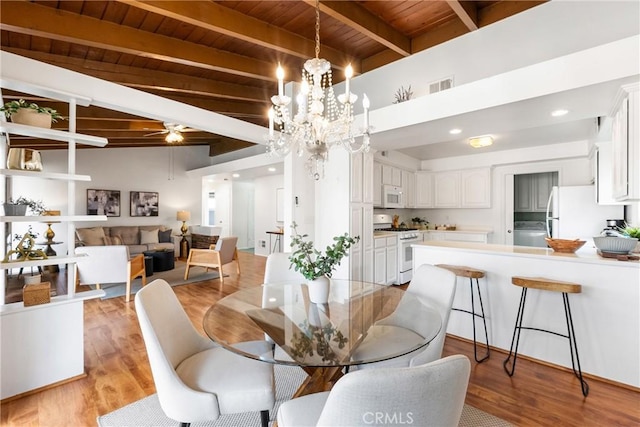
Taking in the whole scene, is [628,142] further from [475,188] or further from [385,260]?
[475,188]

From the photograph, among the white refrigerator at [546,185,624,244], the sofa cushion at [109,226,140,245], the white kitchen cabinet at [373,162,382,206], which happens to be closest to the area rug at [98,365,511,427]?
the white refrigerator at [546,185,624,244]

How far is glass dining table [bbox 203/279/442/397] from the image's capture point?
1.36m

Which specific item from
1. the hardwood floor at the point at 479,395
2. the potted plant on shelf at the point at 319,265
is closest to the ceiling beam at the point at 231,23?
the potted plant on shelf at the point at 319,265

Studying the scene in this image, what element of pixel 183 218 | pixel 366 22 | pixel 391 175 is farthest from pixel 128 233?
pixel 366 22

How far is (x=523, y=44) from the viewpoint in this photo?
2.86 m

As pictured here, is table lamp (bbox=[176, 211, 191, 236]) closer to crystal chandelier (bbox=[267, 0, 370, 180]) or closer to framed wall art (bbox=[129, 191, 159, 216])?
framed wall art (bbox=[129, 191, 159, 216])

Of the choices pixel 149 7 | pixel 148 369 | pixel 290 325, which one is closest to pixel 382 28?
pixel 149 7

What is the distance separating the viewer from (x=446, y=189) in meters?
6.55

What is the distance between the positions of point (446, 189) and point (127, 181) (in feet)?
25.1

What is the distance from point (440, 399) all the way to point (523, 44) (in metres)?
3.31

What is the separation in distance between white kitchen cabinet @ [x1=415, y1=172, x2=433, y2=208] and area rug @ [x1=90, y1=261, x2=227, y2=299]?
4.55 metres

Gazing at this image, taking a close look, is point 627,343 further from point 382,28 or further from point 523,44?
point 382,28

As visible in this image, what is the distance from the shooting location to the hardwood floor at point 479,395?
1.87 meters

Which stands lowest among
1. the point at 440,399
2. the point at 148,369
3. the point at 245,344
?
the point at 148,369
